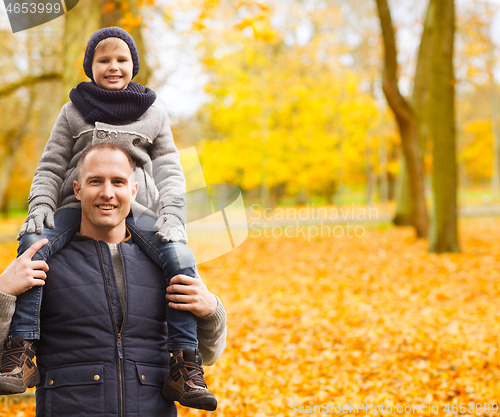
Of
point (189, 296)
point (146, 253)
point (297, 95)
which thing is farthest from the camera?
point (297, 95)

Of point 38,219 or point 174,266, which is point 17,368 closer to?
point 38,219

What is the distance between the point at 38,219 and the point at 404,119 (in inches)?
514

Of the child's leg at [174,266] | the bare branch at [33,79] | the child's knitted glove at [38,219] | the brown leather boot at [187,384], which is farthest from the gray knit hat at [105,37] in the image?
the bare branch at [33,79]

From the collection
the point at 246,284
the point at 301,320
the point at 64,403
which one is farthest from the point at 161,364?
the point at 246,284

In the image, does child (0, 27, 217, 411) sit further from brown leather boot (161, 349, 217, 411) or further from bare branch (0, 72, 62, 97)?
bare branch (0, 72, 62, 97)

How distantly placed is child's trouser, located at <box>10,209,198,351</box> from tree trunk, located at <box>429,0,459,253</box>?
32.7 feet

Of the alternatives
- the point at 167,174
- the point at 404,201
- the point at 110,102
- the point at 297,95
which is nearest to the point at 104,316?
the point at 167,174

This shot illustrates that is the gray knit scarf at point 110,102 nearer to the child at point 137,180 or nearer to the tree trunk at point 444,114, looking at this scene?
the child at point 137,180

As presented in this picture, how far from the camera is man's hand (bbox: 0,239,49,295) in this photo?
6.02ft

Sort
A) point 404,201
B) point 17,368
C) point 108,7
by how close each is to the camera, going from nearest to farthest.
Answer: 1. point 17,368
2. point 108,7
3. point 404,201

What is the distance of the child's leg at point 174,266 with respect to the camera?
2.02 meters

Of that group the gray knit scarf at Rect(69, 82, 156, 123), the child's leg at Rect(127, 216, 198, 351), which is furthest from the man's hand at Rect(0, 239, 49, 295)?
the gray knit scarf at Rect(69, 82, 156, 123)

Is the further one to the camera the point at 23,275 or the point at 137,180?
the point at 137,180

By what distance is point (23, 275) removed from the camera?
72.5 inches
